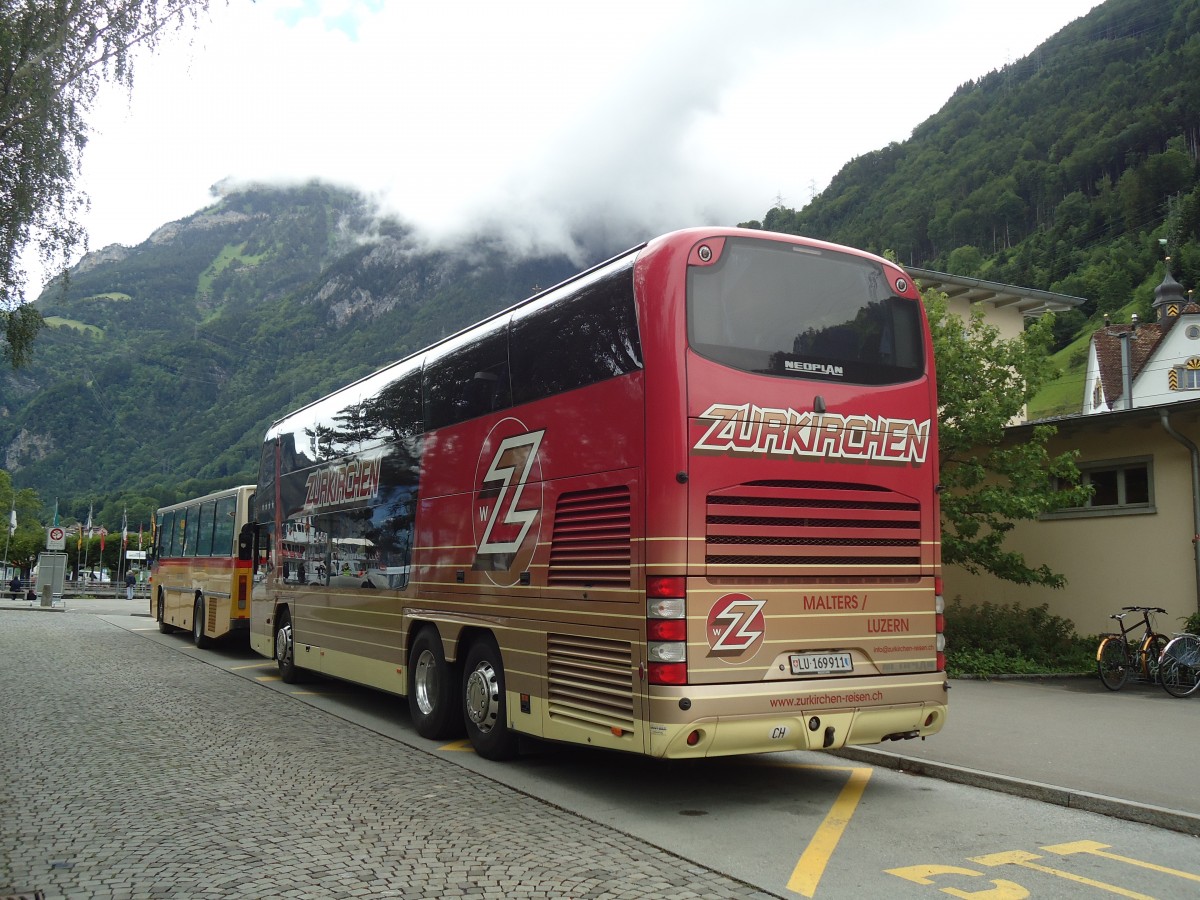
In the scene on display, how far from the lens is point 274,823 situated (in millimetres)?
6652

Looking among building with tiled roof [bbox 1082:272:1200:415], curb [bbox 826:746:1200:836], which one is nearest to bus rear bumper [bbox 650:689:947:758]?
curb [bbox 826:746:1200:836]

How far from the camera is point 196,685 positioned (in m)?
14.6

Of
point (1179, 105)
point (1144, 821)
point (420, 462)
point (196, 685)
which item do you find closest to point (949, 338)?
point (420, 462)

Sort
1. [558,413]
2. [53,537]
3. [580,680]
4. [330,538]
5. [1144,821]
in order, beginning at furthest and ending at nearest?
1. [53,537]
2. [330,538]
3. [558,413]
4. [580,680]
5. [1144,821]

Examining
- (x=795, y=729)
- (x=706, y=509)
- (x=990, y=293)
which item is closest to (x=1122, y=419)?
(x=795, y=729)

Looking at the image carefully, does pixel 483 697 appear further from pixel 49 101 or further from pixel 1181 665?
pixel 49 101

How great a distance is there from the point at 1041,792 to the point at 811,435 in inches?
122

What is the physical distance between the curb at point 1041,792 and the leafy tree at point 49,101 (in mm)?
11305

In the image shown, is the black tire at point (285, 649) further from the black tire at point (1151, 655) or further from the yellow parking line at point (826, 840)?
the black tire at point (1151, 655)

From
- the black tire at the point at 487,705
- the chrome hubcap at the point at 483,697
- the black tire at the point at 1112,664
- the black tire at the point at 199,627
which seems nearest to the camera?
the black tire at the point at 487,705

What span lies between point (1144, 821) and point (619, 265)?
5.17 m

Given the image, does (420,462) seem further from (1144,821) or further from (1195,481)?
(1195,481)

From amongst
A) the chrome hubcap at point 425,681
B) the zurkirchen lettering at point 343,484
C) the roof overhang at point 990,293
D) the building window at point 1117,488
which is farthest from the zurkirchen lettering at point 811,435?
the roof overhang at point 990,293

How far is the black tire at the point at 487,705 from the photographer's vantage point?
8.70 meters
